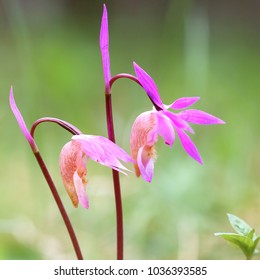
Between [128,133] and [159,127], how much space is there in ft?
3.00

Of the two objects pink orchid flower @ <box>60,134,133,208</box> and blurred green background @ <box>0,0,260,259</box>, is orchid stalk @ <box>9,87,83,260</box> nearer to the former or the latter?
pink orchid flower @ <box>60,134,133,208</box>

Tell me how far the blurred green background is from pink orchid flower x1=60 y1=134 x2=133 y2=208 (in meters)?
0.43

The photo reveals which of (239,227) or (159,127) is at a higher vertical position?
(159,127)

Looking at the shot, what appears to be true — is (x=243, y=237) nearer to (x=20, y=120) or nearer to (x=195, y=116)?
(x=195, y=116)

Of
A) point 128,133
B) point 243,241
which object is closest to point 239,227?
point 243,241

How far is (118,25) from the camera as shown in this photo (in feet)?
9.73

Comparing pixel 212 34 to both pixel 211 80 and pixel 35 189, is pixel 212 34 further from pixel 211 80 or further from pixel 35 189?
pixel 35 189

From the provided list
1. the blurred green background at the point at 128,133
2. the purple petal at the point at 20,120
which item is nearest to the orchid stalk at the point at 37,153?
the purple petal at the point at 20,120

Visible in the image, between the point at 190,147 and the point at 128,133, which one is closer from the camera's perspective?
the point at 190,147

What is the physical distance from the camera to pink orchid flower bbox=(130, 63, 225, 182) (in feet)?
2.25

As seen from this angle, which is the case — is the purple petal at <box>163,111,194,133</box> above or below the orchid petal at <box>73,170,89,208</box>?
above

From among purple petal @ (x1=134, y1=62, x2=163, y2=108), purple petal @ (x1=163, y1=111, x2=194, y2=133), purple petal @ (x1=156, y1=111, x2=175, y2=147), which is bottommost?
purple petal @ (x1=156, y1=111, x2=175, y2=147)

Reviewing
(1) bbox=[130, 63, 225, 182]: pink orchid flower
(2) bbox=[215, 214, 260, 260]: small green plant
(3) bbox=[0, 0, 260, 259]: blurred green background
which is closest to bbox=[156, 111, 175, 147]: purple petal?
(1) bbox=[130, 63, 225, 182]: pink orchid flower

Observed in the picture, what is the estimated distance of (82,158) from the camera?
0.71m
